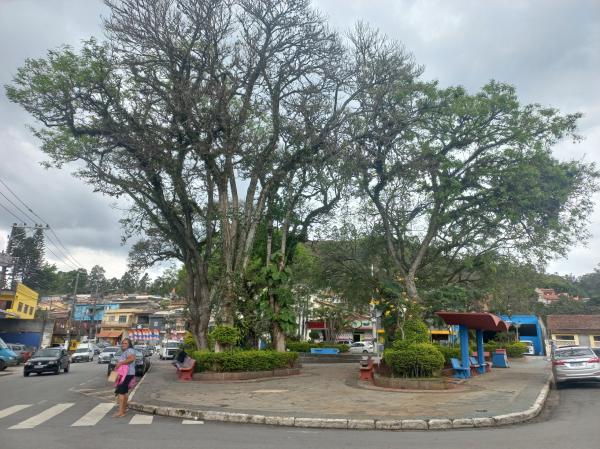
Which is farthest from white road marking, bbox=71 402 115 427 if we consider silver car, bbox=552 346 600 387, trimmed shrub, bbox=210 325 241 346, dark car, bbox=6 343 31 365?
dark car, bbox=6 343 31 365

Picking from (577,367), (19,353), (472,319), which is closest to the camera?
(577,367)

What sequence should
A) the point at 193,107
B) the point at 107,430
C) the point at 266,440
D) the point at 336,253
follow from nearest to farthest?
the point at 266,440, the point at 107,430, the point at 193,107, the point at 336,253

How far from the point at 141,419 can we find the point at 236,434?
Result: 2.82 m

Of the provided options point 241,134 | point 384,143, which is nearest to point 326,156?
point 384,143

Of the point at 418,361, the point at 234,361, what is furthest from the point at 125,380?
the point at 418,361

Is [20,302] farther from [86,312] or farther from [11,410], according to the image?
[11,410]

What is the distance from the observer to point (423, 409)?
1078 centimetres

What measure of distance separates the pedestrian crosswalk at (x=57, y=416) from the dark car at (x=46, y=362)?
561 inches

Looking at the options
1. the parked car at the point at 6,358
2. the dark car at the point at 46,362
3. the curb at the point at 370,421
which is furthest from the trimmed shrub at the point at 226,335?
the parked car at the point at 6,358

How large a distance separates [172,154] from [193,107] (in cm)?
272

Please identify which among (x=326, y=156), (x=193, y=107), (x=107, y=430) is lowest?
(x=107, y=430)

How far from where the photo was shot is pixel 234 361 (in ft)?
62.1

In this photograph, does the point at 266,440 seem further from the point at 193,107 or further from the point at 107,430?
the point at 193,107

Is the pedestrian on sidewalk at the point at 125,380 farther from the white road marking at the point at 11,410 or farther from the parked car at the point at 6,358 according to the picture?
the parked car at the point at 6,358
